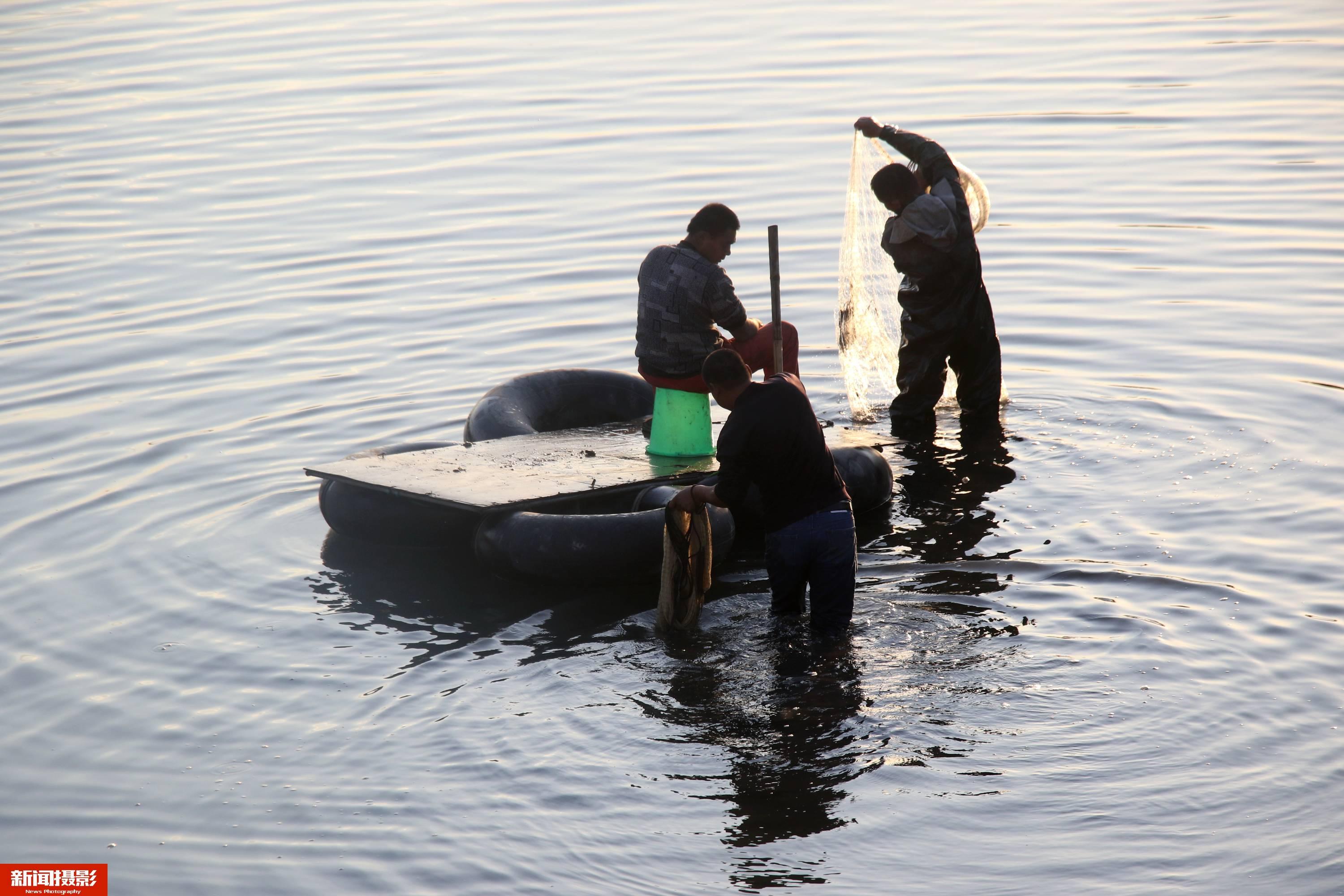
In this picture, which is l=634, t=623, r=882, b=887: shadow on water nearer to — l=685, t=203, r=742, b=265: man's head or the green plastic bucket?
the green plastic bucket

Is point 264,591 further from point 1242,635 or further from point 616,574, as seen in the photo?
point 1242,635

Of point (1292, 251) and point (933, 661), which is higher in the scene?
point (1292, 251)

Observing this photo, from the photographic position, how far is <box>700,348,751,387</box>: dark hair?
7371 mm

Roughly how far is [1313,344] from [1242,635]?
230 inches

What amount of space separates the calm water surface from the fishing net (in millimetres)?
675

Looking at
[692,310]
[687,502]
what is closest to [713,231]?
[692,310]

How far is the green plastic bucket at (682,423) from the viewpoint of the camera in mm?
9633

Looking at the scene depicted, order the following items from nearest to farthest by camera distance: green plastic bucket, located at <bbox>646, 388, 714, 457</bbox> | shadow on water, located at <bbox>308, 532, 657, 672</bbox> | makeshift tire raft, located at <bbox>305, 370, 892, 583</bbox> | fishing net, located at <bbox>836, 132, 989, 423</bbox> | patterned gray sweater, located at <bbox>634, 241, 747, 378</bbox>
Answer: shadow on water, located at <bbox>308, 532, 657, 672</bbox>, makeshift tire raft, located at <bbox>305, 370, 892, 583</bbox>, patterned gray sweater, located at <bbox>634, 241, 747, 378</bbox>, green plastic bucket, located at <bbox>646, 388, 714, 457</bbox>, fishing net, located at <bbox>836, 132, 989, 423</bbox>

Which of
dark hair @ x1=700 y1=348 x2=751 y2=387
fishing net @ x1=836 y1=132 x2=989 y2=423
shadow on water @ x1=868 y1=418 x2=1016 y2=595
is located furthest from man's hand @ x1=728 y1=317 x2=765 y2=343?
dark hair @ x1=700 y1=348 x2=751 y2=387

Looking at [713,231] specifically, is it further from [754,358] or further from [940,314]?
[940,314]

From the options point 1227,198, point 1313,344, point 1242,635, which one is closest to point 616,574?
point 1242,635

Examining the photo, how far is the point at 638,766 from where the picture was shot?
6.79 m

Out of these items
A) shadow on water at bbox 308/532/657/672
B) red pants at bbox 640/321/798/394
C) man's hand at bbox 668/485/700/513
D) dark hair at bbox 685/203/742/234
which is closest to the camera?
man's hand at bbox 668/485/700/513

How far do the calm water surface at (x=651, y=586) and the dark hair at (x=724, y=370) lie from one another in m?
1.47
